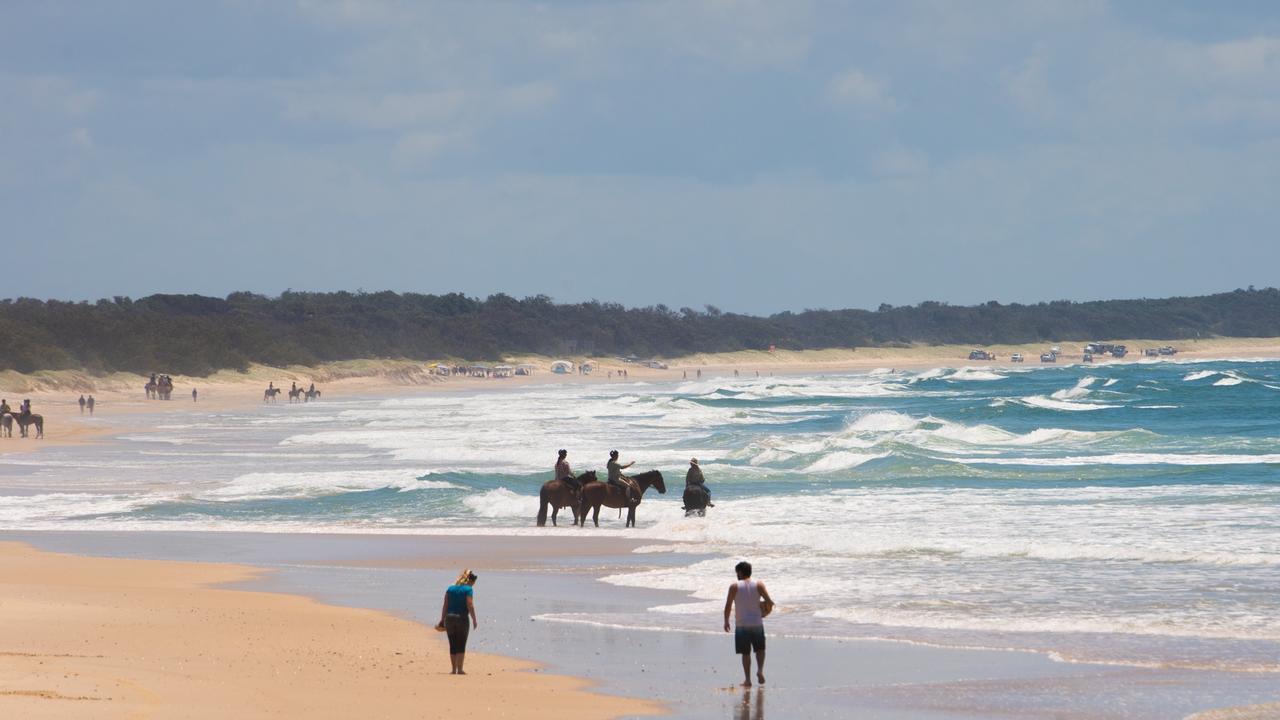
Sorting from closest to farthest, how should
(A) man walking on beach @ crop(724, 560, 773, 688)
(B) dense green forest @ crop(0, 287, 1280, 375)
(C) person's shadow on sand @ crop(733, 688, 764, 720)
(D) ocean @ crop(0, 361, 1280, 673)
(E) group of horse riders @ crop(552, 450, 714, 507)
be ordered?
(C) person's shadow on sand @ crop(733, 688, 764, 720)
(A) man walking on beach @ crop(724, 560, 773, 688)
(D) ocean @ crop(0, 361, 1280, 673)
(E) group of horse riders @ crop(552, 450, 714, 507)
(B) dense green forest @ crop(0, 287, 1280, 375)

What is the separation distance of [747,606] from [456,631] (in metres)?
2.44

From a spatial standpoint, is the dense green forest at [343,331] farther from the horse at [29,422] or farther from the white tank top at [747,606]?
the white tank top at [747,606]

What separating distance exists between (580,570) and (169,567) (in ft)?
17.9

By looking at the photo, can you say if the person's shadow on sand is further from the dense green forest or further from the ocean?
the dense green forest

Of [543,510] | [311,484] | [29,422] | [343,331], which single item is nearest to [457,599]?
[543,510]

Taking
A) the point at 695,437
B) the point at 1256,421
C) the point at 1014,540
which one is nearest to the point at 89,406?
the point at 695,437

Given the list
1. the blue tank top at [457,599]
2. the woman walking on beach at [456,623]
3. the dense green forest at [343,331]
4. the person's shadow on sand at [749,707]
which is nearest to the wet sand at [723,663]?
the person's shadow on sand at [749,707]

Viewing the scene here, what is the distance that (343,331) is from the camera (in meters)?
130

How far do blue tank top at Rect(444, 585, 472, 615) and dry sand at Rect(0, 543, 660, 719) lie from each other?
53cm

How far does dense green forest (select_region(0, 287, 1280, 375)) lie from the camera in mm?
91750

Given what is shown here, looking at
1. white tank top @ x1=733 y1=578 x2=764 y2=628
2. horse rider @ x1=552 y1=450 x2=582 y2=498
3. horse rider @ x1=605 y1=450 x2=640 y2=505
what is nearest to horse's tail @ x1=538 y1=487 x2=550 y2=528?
horse rider @ x1=552 y1=450 x2=582 y2=498

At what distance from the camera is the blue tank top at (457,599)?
1281 centimetres

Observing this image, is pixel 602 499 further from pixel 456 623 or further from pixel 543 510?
pixel 456 623

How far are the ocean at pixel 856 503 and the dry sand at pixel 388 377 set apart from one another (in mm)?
7237
